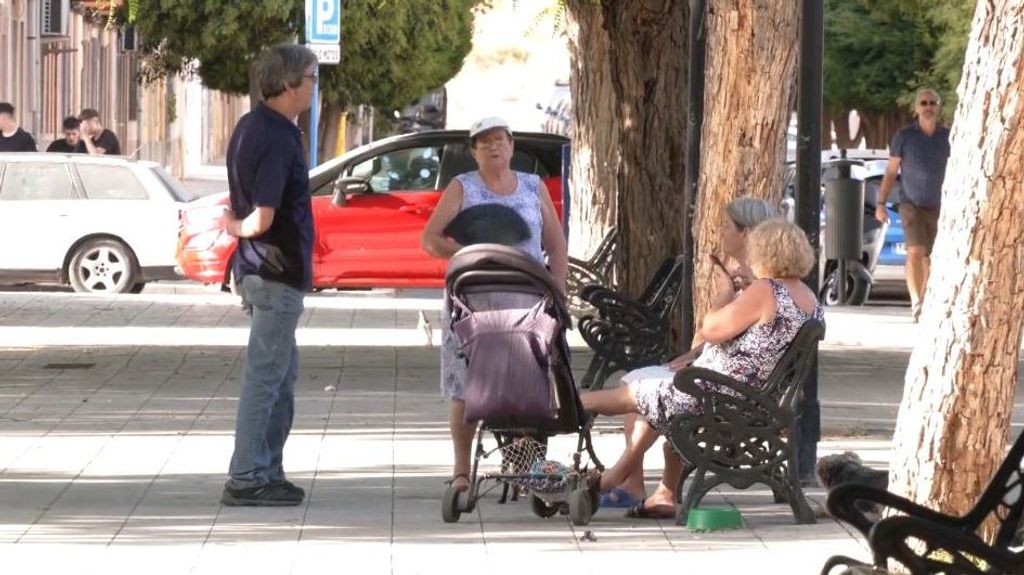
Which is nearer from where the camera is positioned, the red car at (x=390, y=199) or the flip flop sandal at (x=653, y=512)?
the flip flop sandal at (x=653, y=512)

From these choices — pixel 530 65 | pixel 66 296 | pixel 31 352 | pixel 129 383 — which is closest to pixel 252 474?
pixel 129 383

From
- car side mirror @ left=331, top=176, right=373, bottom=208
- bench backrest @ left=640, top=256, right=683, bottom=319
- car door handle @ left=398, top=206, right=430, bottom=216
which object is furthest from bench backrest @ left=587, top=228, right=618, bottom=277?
car side mirror @ left=331, top=176, right=373, bottom=208

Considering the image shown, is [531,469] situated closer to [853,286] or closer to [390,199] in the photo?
[390,199]

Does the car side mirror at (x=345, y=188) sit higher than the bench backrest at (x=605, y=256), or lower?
higher

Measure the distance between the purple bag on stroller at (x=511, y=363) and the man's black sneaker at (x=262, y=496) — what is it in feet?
3.17

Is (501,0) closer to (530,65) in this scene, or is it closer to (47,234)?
(47,234)

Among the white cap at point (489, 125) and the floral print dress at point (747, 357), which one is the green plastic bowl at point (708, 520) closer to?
the floral print dress at point (747, 357)

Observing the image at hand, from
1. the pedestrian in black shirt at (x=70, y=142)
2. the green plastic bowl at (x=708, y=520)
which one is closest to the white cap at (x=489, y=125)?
the green plastic bowl at (x=708, y=520)

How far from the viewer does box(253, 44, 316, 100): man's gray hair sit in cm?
961

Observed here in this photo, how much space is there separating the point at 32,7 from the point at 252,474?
30.9 meters

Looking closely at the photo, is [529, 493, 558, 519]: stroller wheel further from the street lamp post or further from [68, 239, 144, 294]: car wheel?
[68, 239, 144, 294]: car wheel

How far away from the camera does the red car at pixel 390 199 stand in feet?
70.5

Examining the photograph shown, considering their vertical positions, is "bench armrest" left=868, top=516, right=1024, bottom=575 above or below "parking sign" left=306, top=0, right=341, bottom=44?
below

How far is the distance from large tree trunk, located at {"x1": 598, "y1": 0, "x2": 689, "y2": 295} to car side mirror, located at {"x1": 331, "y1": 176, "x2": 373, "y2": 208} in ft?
19.7
